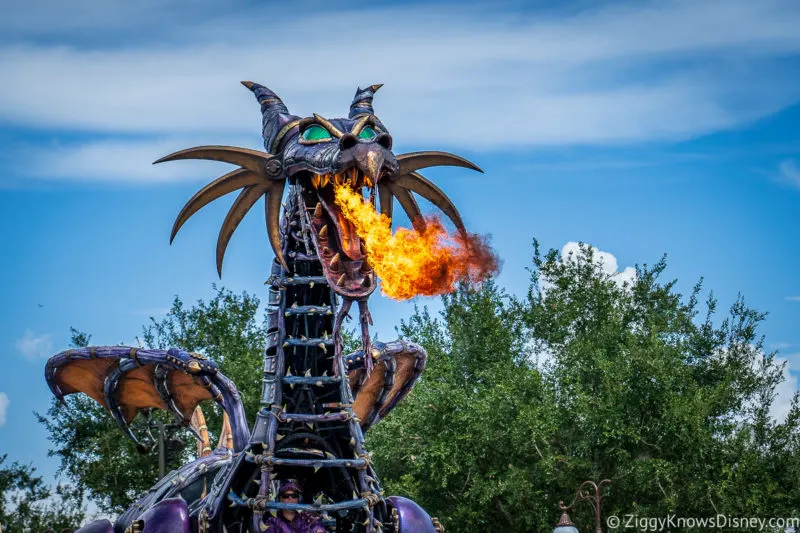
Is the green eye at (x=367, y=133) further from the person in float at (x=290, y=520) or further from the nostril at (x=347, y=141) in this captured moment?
the person in float at (x=290, y=520)

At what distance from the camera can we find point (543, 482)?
81.6 ft

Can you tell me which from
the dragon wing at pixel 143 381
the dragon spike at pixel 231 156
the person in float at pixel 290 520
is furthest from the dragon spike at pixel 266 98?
the person in float at pixel 290 520

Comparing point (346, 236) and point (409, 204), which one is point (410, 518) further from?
point (409, 204)

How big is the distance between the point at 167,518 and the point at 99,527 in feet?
3.56

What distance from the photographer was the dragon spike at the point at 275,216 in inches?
430

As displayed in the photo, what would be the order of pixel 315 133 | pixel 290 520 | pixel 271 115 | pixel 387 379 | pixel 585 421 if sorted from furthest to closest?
pixel 585 421 < pixel 387 379 < pixel 271 115 < pixel 315 133 < pixel 290 520

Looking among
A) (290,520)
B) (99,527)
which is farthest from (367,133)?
(99,527)

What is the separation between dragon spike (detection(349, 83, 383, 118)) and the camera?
11.2 metres

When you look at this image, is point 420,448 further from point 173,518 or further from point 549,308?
point 173,518

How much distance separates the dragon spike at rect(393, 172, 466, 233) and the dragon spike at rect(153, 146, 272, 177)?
4.15 feet

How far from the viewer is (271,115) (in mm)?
11438

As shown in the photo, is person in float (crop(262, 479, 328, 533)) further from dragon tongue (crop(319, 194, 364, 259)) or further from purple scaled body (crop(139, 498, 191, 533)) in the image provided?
dragon tongue (crop(319, 194, 364, 259))

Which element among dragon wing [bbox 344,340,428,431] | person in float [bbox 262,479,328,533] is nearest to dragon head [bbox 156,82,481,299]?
dragon wing [bbox 344,340,428,431]

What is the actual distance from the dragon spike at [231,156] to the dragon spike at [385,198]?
3.21 feet
